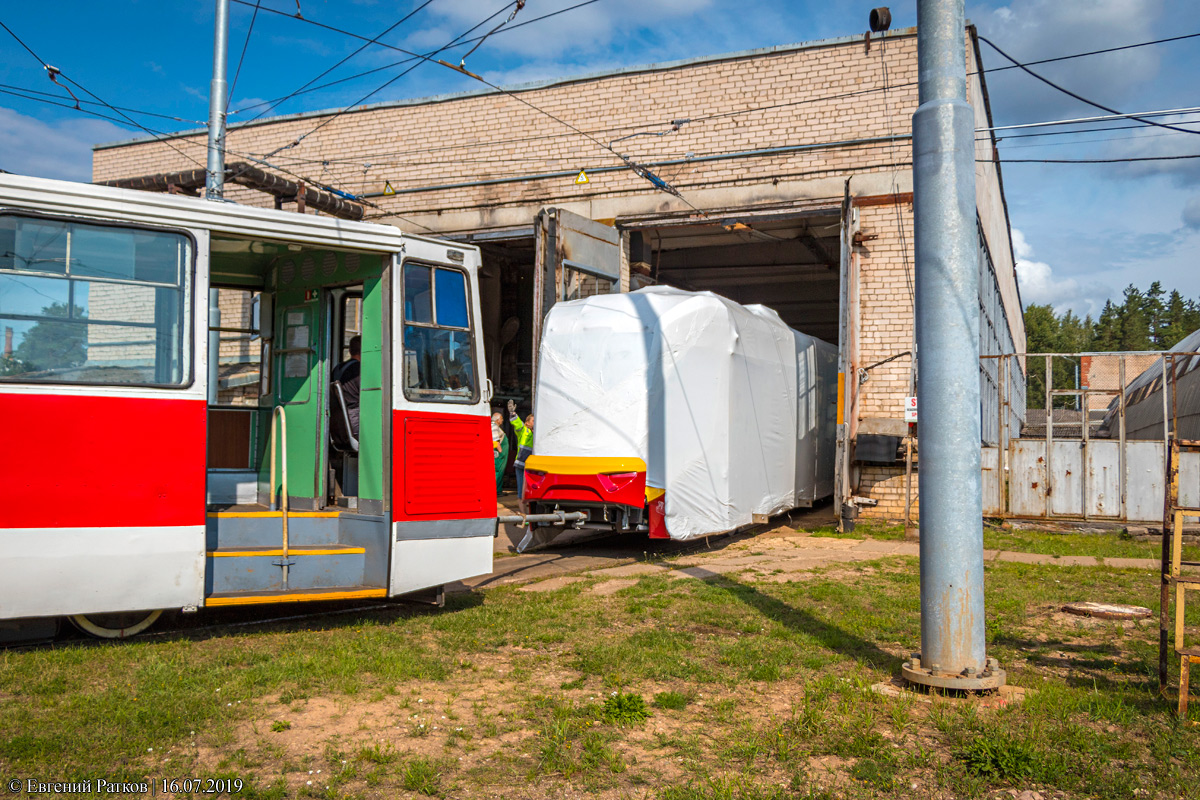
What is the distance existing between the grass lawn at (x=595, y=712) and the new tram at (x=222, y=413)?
1.59 feet

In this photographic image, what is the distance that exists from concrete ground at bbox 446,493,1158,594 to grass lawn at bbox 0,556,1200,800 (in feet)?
7.30

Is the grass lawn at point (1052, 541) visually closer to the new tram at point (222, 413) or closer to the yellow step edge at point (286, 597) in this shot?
the new tram at point (222, 413)

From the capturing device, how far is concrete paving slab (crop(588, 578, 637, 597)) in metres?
8.28

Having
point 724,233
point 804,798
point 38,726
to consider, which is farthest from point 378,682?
point 724,233

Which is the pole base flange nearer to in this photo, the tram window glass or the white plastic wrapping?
the white plastic wrapping

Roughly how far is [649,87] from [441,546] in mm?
11741

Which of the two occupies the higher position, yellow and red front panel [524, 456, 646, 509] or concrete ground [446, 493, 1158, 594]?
yellow and red front panel [524, 456, 646, 509]

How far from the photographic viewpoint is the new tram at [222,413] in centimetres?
556

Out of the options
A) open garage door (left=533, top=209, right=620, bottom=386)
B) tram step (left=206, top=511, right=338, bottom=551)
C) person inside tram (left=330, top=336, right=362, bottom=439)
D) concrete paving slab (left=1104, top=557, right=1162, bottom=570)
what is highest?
open garage door (left=533, top=209, right=620, bottom=386)

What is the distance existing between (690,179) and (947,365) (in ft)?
37.0

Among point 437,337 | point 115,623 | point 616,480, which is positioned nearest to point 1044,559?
point 616,480

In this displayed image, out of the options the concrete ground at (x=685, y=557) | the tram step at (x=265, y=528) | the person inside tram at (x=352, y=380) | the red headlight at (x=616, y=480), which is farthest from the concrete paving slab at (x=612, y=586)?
the person inside tram at (x=352, y=380)

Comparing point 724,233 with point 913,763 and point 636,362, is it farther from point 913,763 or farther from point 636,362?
point 913,763

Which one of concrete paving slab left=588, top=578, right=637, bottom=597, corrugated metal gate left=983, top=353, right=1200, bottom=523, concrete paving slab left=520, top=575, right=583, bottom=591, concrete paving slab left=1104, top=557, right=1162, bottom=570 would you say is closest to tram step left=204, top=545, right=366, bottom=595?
concrete paving slab left=520, top=575, right=583, bottom=591
